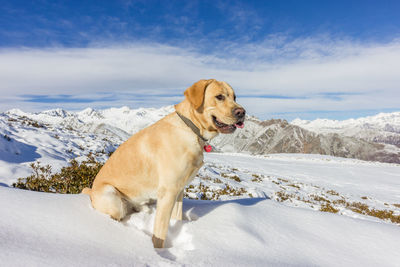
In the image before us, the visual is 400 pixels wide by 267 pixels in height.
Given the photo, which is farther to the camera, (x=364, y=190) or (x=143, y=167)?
(x=364, y=190)

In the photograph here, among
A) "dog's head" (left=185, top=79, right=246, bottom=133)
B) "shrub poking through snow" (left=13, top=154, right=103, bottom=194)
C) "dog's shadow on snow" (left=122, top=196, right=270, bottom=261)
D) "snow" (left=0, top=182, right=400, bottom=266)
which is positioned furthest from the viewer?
"shrub poking through snow" (left=13, top=154, right=103, bottom=194)

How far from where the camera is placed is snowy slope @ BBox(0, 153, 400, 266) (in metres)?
2.21

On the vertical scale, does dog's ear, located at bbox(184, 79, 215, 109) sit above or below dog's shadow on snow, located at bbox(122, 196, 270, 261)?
above

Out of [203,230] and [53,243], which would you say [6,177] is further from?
[203,230]

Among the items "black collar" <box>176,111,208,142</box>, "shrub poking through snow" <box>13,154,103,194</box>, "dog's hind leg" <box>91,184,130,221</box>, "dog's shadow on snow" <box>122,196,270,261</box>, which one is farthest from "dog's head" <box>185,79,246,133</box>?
"shrub poking through snow" <box>13,154,103,194</box>

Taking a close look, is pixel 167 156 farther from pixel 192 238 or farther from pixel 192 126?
pixel 192 238

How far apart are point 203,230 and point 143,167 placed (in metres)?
1.33

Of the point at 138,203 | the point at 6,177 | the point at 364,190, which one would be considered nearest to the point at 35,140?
the point at 6,177

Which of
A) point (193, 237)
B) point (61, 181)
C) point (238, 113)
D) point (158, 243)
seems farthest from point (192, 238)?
point (61, 181)

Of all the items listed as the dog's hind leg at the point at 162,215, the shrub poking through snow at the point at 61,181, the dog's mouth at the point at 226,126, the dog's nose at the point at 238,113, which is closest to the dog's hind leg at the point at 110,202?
the dog's hind leg at the point at 162,215

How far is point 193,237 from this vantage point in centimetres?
321

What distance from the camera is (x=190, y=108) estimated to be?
356 centimetres

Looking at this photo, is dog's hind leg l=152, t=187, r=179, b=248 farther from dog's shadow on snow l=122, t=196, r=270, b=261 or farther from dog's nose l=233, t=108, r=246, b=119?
dog's nose l=233, t=108, r=246, b=119

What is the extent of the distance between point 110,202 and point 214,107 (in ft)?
6.97
